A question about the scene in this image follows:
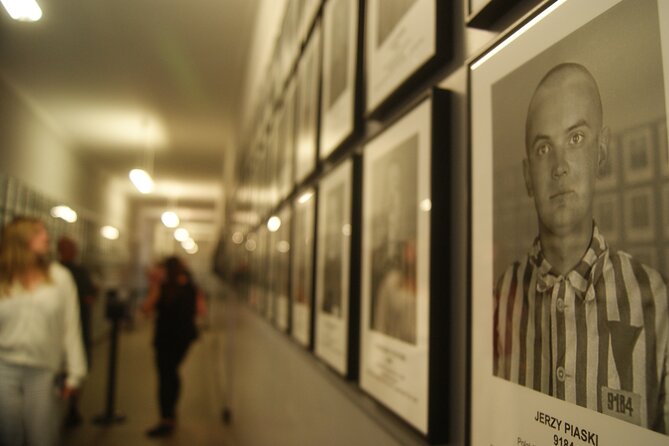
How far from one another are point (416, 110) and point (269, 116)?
242 centimetres

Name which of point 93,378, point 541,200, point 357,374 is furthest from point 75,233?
point 541,200

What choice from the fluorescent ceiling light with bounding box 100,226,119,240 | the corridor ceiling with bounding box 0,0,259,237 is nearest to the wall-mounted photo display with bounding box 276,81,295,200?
the corridor ceiling with bounding box 0,0,259,237

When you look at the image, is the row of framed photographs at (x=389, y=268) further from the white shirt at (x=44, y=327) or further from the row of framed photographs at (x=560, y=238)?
the white shirt at (x=44, y=327)

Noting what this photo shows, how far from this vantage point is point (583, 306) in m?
0.49

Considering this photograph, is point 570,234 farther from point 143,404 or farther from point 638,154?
point 143,404

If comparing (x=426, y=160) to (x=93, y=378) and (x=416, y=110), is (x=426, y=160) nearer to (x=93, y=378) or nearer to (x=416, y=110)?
(x=416, y=110)

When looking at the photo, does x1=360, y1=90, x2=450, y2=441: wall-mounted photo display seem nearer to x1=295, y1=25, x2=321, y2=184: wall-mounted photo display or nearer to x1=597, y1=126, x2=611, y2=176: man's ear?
x1=597, y1=126, x2=611, y2=176: man's ear

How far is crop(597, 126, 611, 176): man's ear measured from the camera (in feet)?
1.53

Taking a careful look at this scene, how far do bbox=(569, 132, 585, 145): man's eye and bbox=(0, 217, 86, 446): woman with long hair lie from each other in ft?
8.65

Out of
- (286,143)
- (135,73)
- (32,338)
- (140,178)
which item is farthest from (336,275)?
(140,178)

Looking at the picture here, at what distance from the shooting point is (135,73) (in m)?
5.35

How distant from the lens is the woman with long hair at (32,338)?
94.2 inches

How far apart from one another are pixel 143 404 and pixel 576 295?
6650 mm

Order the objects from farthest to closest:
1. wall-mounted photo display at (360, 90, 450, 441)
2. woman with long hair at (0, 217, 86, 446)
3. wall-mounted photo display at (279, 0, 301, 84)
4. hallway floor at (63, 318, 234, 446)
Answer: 1. hallway floor at (63, 318, 234, 446)
2. woman with long hair at (0, 217, 86, 446)
3. wall-mounted photo display at (279, 0, 301, 84)
4. wall-mounted photo display at (360, 90, 450, 441)
